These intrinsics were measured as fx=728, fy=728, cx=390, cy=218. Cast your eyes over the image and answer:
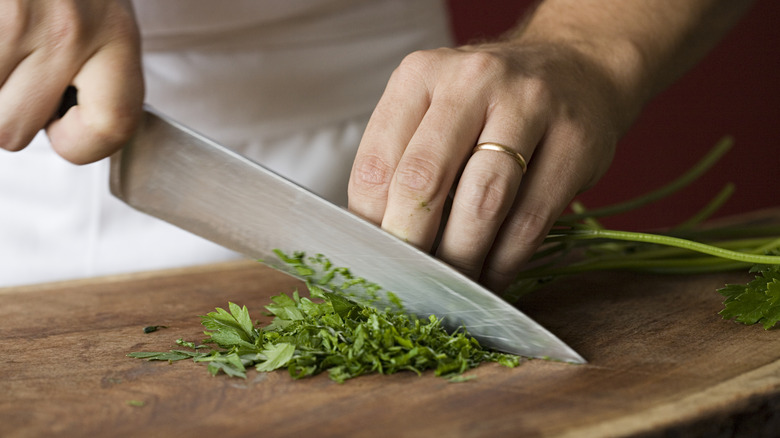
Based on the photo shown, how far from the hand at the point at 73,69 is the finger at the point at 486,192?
46 centimetres

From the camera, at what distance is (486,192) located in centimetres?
94

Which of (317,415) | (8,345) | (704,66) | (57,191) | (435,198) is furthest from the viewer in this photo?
(704,66)

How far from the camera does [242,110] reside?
1.63 meters

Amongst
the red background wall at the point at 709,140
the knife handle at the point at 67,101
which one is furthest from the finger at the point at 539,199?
the red background wall at the point at 709,140

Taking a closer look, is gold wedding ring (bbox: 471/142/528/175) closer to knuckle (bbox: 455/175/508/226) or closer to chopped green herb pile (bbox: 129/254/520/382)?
knuckle (bbox: 455/175/508/226)

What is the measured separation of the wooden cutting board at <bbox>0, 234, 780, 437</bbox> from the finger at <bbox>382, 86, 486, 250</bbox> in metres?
0.19

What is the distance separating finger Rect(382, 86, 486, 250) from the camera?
0.93 meters

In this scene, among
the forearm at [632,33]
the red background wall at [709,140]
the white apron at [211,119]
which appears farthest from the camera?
the red background wall at [709,140]

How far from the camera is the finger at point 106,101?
0.96 meters

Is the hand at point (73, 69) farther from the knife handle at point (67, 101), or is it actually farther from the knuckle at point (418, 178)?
the knuckle at point (418, 178)

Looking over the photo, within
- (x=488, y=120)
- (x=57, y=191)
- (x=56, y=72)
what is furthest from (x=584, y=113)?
→ (x=57, y=191)

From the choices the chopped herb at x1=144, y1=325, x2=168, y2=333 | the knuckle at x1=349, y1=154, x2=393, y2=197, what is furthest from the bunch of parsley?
the chopped herb at x1=144, y1=325, x2=168, y2=333

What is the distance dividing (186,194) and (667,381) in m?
0.70

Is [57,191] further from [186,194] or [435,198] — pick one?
[435,198]
